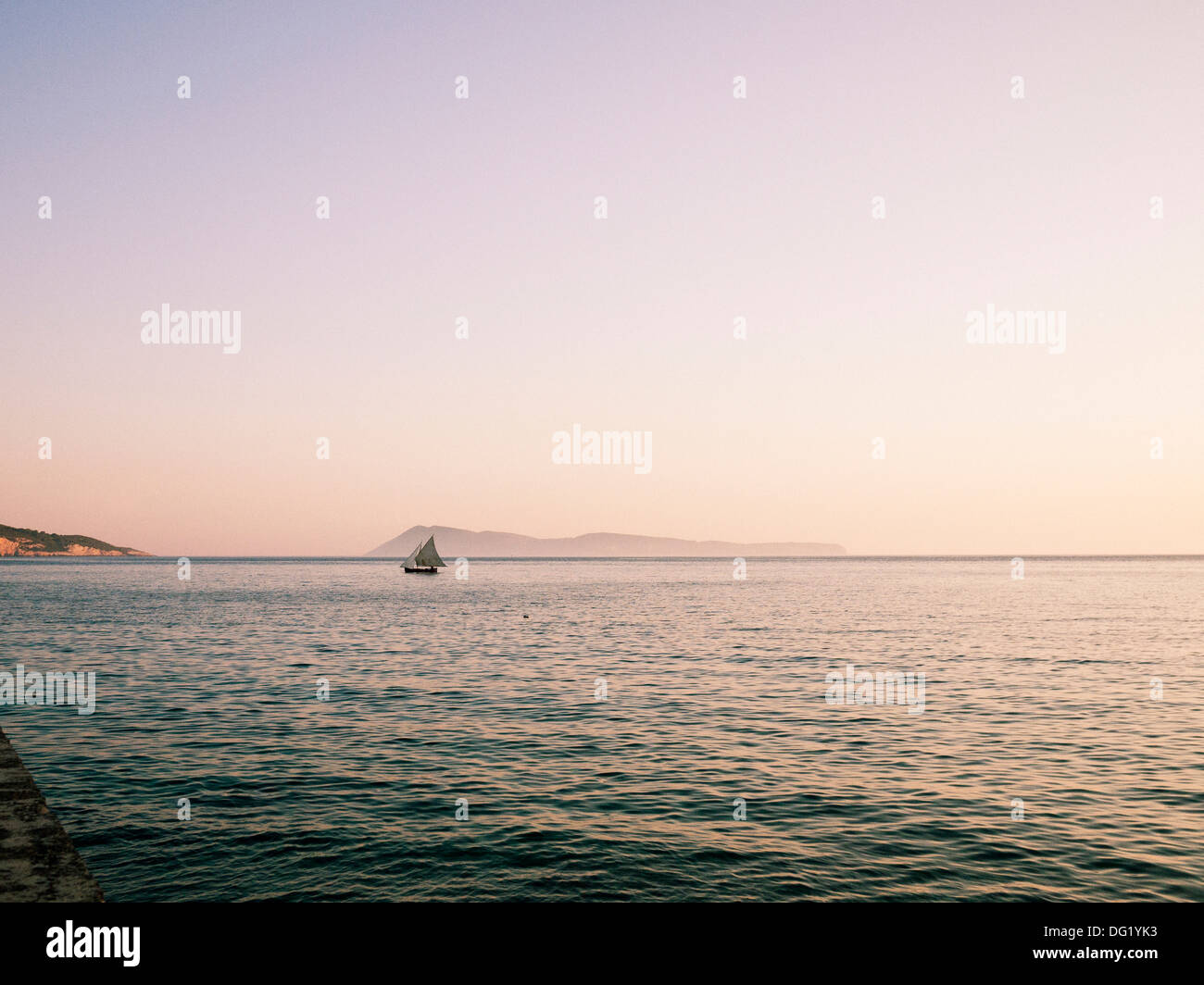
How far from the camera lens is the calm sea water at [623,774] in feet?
46.5

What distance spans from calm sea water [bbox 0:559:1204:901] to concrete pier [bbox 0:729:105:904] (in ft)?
7.25

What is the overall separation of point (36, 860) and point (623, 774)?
13499 mm

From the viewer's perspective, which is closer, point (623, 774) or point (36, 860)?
point (36, 860)

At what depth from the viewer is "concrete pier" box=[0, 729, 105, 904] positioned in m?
9.23

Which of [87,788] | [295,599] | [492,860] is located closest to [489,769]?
[492,860]

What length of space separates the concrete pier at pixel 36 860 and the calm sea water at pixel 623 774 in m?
2.21

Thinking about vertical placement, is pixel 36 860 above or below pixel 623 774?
above

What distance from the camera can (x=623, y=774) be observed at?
2114 centimetres

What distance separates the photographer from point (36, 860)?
10164 millimetres

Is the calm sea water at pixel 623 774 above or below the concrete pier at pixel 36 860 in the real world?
below

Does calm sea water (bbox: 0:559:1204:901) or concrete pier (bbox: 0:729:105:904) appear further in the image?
calm sea water (bbox: 0:559:1204:901)

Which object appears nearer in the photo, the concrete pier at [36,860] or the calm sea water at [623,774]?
the concrete pier at [36,860]

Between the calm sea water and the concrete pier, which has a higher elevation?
the concrete pier
